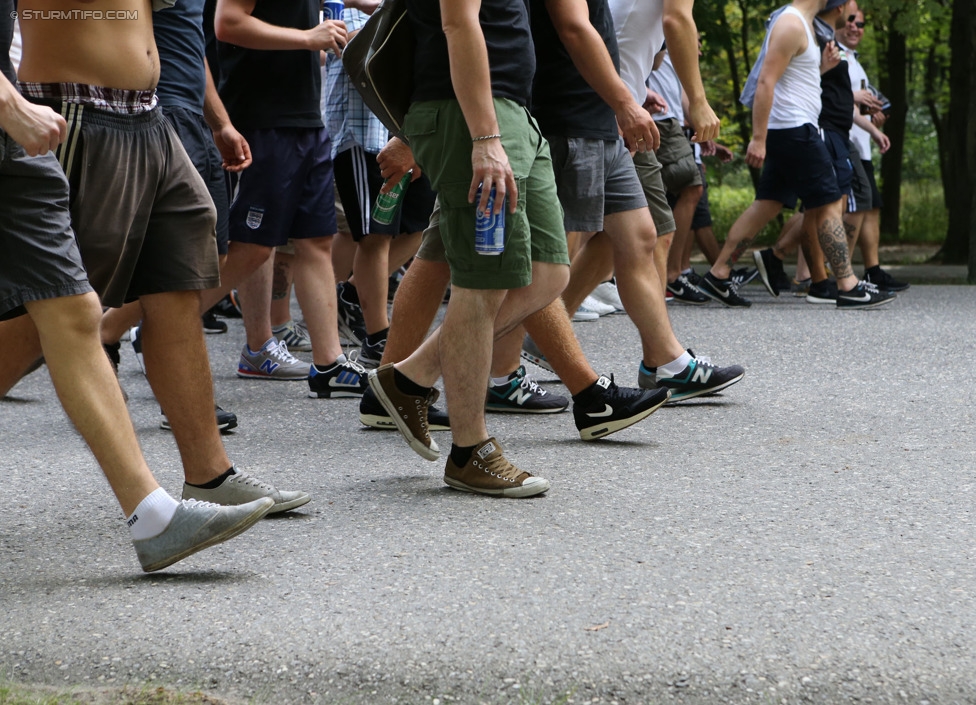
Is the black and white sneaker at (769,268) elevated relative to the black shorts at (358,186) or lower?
lower

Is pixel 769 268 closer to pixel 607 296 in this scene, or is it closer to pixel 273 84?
pixel 607 296

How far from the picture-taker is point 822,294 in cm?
1048

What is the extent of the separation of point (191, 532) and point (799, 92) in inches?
292

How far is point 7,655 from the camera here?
2.81m

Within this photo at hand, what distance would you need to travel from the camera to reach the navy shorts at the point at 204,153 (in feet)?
16.6

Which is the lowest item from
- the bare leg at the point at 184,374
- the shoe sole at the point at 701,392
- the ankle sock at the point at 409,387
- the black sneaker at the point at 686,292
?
the black sneaker at the point at 686,292

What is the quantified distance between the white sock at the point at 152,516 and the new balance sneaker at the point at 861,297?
296 inches

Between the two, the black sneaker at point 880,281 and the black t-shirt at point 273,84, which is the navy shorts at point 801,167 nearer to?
the black sneaker at point 880,281

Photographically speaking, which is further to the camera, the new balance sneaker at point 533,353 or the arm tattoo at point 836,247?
the arm tattoo at point 836,247

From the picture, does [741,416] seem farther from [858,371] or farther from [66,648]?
[66,648]

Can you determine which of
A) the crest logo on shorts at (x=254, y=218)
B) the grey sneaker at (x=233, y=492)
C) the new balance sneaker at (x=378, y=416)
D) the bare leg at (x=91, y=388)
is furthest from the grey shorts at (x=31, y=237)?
the crest logo on shorts at (x=254, y=218)

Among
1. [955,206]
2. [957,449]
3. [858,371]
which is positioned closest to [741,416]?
[957,449]

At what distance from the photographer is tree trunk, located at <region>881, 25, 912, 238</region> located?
1845cm

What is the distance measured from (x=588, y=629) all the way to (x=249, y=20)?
376cm
